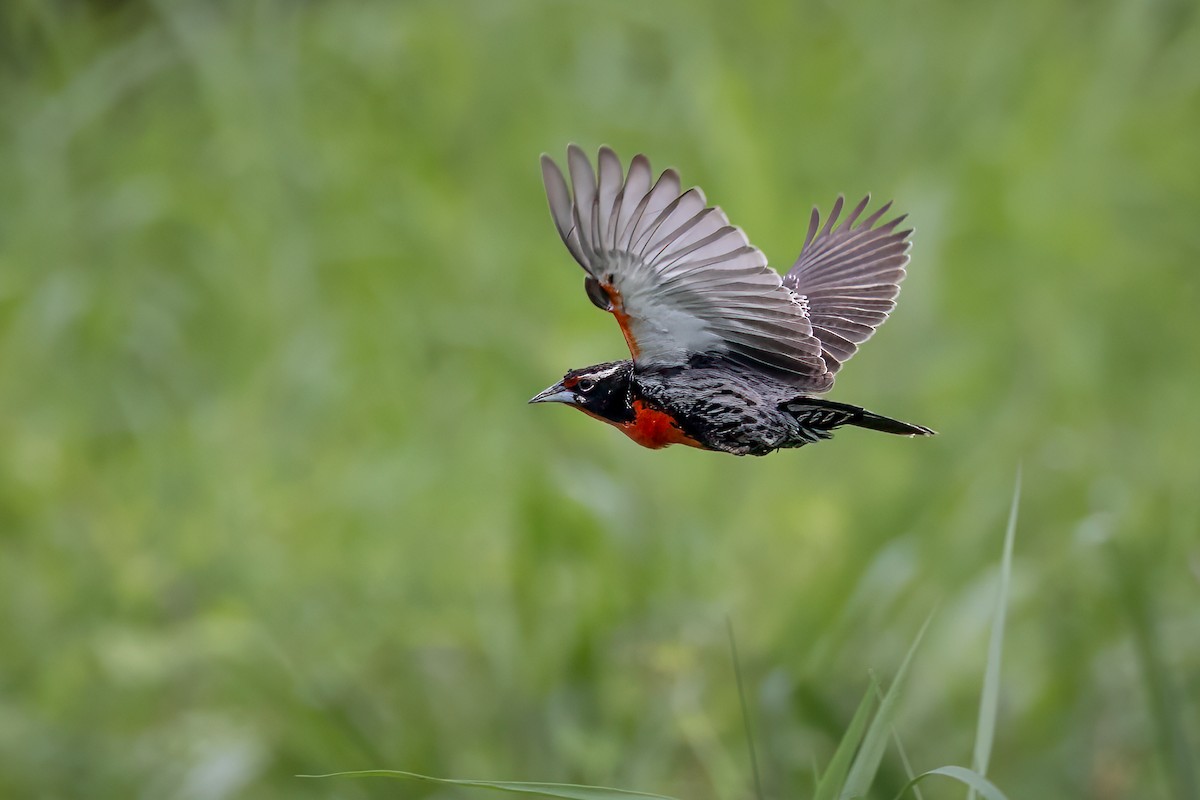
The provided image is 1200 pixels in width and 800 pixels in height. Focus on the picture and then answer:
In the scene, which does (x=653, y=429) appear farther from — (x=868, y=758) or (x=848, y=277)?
(x=868, y=758)

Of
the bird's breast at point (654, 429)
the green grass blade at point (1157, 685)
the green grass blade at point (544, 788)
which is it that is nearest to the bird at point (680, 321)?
the bird's breast at point (654, 429)

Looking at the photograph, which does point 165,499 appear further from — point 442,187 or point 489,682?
point 442,187

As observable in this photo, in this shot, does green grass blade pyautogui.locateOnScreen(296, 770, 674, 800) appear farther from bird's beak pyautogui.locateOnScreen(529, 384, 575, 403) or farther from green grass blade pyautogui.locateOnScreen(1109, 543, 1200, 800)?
green grass blade pyautogui.locateOnScreen(1109, 543, 1200, 800)

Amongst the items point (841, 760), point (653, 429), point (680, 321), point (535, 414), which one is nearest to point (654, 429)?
point (653, 429)

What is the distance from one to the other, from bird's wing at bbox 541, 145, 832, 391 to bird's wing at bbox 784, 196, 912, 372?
0.07 metres

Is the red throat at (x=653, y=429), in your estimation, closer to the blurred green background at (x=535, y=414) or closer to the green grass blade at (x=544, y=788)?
the green grass blade at (x=544, y=788)

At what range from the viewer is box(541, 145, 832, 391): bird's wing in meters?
1.10

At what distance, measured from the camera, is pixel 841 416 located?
1074 millimetres

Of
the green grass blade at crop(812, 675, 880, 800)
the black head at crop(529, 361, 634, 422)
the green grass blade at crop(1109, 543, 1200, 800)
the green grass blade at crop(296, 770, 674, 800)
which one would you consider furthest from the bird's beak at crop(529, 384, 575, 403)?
the green grass blade at crop(1109, 543, 1200, 800)

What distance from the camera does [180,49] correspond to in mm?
5652

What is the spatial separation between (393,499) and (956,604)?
186cm

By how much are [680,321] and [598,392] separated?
85mm

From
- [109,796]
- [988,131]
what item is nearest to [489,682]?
[109,796]

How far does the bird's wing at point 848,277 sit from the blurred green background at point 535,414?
114 centimetres
